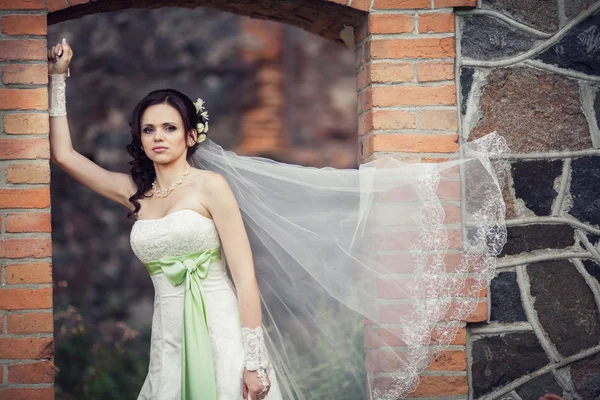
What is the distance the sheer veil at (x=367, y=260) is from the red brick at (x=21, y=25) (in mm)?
997

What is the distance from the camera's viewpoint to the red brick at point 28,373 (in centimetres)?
311

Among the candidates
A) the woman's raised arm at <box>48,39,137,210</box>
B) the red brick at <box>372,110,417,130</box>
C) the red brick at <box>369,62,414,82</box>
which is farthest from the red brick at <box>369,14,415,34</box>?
the woman's raised arm at <box>48,39,137,210</box>

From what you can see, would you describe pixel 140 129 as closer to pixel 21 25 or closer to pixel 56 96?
pixel 56 96

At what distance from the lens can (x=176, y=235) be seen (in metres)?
2.98

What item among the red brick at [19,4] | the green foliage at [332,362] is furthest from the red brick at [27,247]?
the green foliage at [332,362]

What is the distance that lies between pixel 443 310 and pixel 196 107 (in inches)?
53.7

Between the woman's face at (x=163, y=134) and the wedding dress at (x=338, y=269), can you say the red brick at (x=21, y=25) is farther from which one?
the wedding dress at (x=338, y=269)

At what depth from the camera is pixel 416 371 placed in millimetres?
3070

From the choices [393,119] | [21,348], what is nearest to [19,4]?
[21,348]

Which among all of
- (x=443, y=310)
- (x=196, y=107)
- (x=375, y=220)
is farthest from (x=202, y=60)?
(x=443, y=310)

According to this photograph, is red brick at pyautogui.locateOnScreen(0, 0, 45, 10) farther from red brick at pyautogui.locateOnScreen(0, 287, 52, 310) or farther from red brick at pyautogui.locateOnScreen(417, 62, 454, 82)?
red brick at pyautogui.locateOnScreen(417, 62, 454, 82)

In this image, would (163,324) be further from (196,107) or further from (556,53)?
(556,53)

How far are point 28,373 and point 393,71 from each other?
2029 millimetres

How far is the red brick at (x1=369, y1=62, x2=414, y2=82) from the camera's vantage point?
11.0 feet
